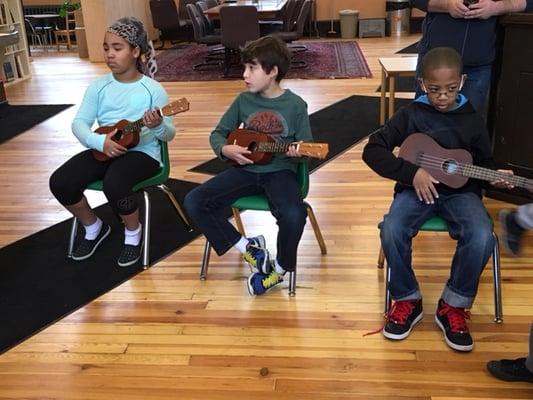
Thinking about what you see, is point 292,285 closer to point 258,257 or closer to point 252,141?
point 258,257

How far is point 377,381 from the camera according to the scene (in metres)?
1.85

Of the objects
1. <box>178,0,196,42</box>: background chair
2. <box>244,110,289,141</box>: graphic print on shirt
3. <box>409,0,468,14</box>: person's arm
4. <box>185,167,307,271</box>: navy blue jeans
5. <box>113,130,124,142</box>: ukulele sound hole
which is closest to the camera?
<box>185,167,307,271</box>: navy blue jeans

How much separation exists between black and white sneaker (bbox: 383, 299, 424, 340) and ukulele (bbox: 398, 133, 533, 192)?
17.6 inches

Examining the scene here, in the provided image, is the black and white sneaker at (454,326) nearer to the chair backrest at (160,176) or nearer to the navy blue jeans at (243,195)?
the navy blue jeans at (243,195)

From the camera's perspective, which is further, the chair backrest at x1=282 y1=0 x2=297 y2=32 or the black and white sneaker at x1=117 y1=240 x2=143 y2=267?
the chair backrest at x1=282 y1=0 x2=297 y2=32

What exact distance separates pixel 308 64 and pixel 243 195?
237 inches

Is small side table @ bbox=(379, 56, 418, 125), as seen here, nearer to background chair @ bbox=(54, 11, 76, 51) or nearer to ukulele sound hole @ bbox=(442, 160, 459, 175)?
ukulele sound hole @ bbox=(442, 160, 459, 175)

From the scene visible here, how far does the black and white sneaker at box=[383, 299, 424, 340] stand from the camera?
2049 millimetres

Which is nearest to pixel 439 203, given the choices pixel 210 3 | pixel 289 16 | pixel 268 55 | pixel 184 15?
pixel 268 55

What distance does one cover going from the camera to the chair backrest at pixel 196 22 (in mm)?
7598

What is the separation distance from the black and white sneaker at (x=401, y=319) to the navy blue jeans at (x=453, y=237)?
0.10 feet

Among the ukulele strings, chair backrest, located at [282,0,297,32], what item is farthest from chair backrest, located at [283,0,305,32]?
the ukulele strings

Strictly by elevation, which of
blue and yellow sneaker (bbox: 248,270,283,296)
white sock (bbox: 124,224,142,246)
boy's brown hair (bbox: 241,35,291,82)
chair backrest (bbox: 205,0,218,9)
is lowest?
blue and yellow sneaker (bbox: 248,270,283,296)

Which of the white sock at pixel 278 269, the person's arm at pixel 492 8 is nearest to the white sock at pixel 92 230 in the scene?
the white sock at pixel 278 269
